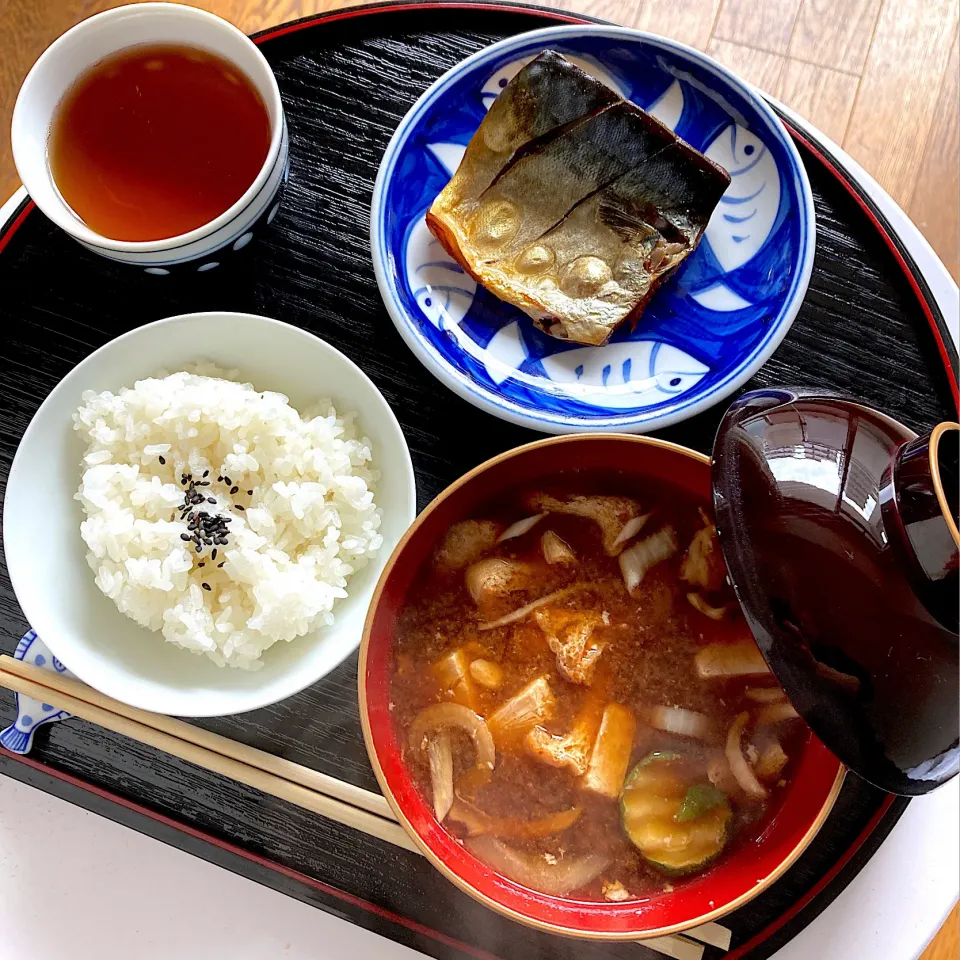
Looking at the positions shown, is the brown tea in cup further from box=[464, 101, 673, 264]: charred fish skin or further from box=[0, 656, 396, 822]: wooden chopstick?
box=[0, 656, 396, 822]: wooden chopstick

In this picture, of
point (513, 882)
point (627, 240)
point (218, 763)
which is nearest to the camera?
point (513, 882)

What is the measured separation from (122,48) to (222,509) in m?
0.86

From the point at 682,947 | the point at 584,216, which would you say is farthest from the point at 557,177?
the point at 682,947

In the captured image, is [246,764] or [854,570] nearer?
[854,570]

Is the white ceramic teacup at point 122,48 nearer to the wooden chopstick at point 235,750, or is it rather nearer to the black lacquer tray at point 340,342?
the black lacquer tray at point 340,342

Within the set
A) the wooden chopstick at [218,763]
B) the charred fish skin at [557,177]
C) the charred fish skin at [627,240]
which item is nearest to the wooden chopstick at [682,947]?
the wooden chopstick at [218,763]

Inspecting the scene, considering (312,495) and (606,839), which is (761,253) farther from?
(606,839)

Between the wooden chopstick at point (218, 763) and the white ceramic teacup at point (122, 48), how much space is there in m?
0.78

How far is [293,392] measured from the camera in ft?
5.28

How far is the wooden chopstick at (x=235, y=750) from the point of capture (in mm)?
1523

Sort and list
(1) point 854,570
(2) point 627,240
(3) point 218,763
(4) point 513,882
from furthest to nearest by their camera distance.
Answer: (2) point 627,240
(3) point 218,763
(4) point 513,882
(1) point 854,570

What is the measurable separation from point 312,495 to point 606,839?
75cm

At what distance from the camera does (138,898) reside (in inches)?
66.7

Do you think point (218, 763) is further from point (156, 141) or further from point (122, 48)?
point (122, 48)
